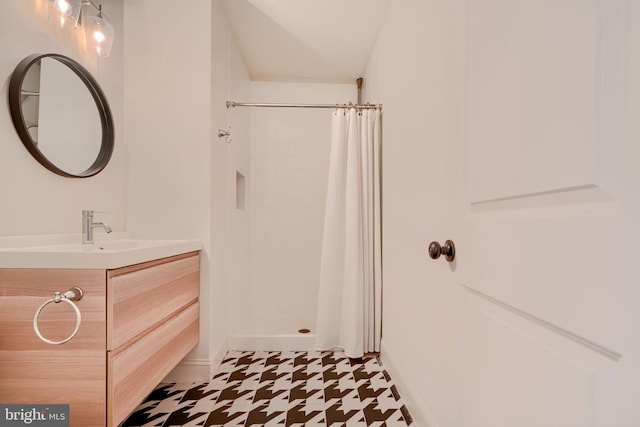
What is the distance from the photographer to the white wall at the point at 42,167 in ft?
4.04

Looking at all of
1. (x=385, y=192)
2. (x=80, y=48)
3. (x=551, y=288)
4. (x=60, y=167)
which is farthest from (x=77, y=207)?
(x=551, y=288)

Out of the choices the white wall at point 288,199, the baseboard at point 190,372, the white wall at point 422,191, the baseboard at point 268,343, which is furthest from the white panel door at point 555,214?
the white wall at point 288,199

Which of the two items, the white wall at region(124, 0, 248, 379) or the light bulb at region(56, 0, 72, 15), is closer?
the light bulb at region(56, 0, 72, 15)

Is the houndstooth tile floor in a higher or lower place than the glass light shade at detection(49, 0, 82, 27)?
lower

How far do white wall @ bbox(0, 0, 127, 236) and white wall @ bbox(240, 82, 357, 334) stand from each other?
133cm

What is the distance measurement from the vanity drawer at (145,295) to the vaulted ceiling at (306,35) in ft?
5.45

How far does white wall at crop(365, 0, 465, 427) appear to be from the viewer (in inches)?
42.1

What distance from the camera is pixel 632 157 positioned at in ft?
1.32

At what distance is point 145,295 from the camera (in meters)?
1.31

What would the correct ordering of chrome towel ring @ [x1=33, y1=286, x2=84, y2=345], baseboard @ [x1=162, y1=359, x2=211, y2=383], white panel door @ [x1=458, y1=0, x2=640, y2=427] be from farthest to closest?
baseboard @ [x1=162, y1=359, x2=211, y2=383] → chrome towel ring @ [x1=33, y1=286, x2=84, y2=345] → white panel door @ [x1=458, y1=0, x2=640, y2=427]

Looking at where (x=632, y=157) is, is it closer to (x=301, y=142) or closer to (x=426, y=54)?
(x=426, y=54)

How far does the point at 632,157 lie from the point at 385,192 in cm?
181

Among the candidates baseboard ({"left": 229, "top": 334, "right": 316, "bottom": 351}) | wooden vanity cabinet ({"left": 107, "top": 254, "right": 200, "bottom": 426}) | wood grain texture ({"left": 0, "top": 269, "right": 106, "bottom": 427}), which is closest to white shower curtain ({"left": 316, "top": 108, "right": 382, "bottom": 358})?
baseboard ({"left": 229, "top": 334, "right": 316, "bottom": 351})

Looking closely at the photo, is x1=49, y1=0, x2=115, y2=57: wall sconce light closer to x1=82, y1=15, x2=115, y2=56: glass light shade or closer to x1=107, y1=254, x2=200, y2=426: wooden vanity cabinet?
x1=82, y1=15, x2=115, y2=56: glass light shade
